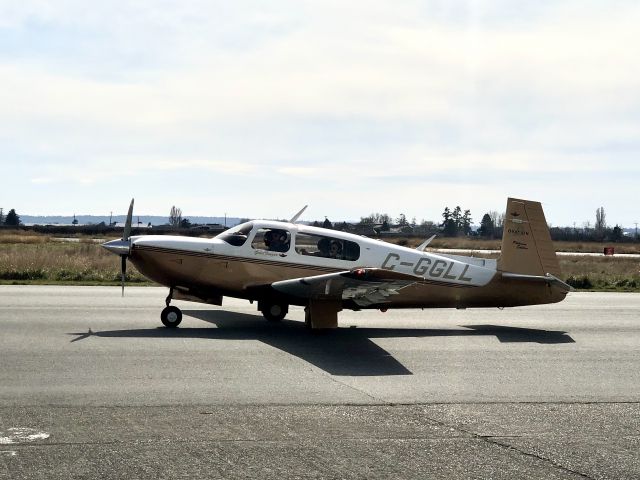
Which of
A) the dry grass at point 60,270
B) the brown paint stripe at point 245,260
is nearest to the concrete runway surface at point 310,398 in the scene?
the brown paint stripe at point 245,260

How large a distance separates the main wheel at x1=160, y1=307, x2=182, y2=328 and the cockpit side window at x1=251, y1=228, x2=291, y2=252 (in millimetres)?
1845

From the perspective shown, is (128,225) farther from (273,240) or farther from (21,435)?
(21,435)

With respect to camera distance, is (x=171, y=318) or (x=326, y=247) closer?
(x=171, y=318)

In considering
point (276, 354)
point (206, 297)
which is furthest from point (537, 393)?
point (206, 297)

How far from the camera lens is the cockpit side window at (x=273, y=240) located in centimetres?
1497

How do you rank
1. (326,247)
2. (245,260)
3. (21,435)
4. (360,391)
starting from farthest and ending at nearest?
(326,247) → (245,260) → (360,391) → (21,435)

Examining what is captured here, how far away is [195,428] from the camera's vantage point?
7539 millimetres

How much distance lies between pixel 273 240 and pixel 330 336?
2.17m

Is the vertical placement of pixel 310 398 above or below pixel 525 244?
below

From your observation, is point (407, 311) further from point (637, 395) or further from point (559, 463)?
point (559, 463)

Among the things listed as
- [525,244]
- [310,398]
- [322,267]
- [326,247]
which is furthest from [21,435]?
[525,244]

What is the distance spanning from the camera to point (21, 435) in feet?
23.4

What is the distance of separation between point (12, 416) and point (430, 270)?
30.0ft

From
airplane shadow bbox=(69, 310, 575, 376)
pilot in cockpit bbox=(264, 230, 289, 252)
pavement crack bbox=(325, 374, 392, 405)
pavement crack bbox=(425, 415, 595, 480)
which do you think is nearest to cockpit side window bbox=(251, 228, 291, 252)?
pilot in cockpit bbox=(264, 230, 289, 252)
